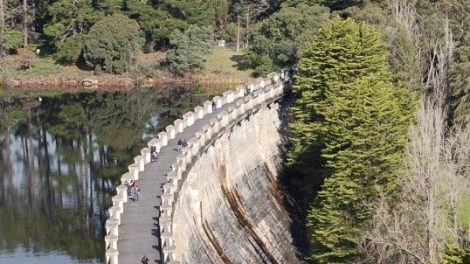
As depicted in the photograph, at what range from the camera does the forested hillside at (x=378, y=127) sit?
151 feet

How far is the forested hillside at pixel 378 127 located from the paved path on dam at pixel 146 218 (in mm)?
10095

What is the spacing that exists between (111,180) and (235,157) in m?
14.6

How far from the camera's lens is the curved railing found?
3631cm

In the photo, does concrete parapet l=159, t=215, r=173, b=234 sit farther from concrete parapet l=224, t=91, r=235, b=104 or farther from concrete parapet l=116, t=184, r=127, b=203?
concrete parapet l=224, t=91, r=235, b=104

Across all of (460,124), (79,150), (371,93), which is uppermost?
(371,93)

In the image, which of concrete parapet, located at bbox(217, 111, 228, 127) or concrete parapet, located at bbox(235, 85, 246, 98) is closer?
concrete parapet, located at bbox(217, 111, 228, 127)

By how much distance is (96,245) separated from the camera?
56.5 metres

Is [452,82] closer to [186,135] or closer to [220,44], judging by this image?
[186,135]

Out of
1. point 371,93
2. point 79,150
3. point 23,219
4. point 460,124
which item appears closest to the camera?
point 371,93

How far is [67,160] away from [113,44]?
42.9 metres

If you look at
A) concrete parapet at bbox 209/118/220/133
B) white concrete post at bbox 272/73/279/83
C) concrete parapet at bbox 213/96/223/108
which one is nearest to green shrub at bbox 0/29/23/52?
white concrete post at bbox 272/73/279/83

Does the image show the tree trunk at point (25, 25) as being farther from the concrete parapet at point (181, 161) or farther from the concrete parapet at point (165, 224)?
the concrete parapet at point (165, 224)

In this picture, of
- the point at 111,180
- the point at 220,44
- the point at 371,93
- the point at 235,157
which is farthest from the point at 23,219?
the point at 220,44

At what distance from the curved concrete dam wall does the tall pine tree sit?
314cm
